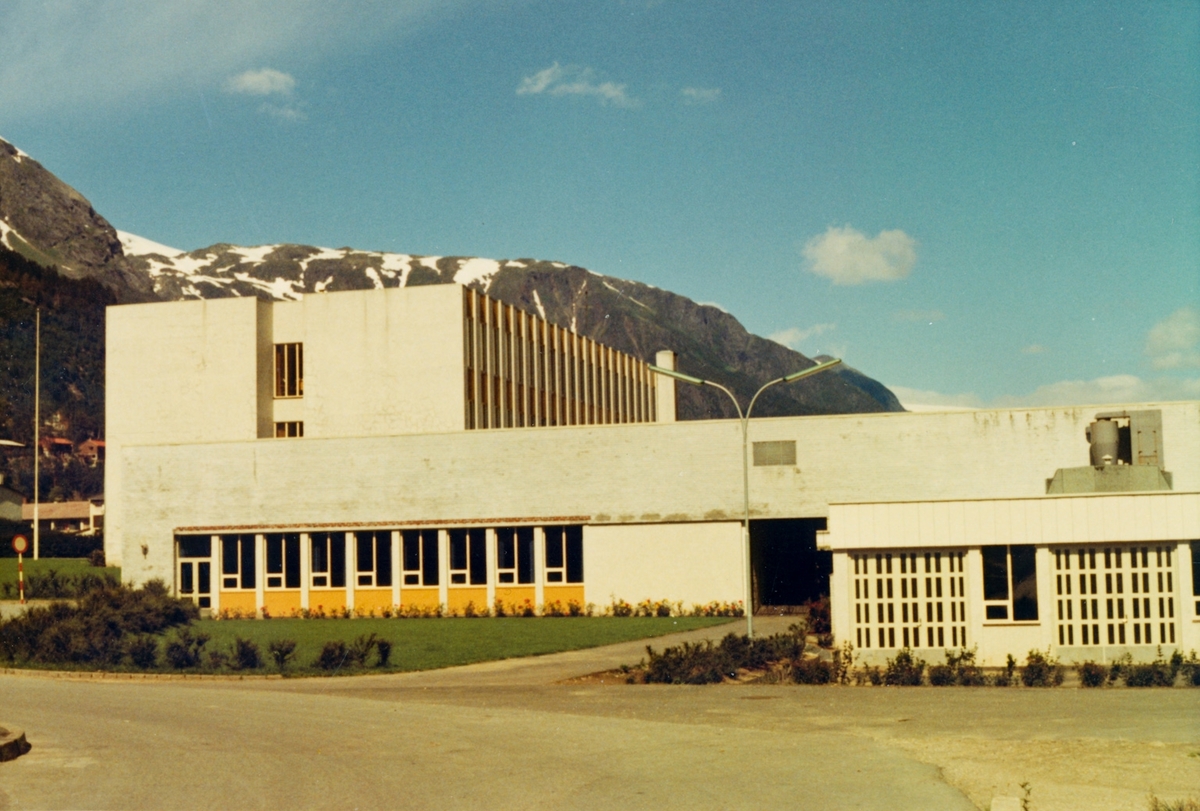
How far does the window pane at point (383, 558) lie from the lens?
146ft

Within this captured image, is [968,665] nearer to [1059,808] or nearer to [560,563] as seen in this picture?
[1059,808]

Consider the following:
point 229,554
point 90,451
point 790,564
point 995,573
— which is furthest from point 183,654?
point 90,451

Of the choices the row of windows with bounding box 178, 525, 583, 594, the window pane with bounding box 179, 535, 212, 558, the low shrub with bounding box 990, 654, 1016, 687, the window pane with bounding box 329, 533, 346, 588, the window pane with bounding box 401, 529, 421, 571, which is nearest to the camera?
the low shrub with bounding box 990, 654, 1016, 687

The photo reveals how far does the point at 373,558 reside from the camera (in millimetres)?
44812

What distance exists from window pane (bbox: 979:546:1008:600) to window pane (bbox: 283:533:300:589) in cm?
2759

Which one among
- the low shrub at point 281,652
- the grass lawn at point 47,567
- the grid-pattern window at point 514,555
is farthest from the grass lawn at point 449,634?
the grass lawn at point 47,567

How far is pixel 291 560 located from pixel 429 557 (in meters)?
5.23

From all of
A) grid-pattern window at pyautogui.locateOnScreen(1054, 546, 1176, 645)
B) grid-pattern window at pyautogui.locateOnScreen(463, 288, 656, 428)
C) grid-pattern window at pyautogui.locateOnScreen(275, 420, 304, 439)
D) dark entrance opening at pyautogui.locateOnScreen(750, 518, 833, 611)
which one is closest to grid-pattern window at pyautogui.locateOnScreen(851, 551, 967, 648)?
grid-pattern window at pyautogui.locateOnScreen(1054, 546, 1176, 645)

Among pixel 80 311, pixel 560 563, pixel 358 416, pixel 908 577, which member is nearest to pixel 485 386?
pixel 358 416

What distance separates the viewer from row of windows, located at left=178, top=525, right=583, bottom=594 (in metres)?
43.5

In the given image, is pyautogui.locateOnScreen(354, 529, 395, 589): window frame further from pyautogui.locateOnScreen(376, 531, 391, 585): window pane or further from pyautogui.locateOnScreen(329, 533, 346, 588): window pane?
pyautogui.locateOnScreen(329, 533, 346, 588): window pane

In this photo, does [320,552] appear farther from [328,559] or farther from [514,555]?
[514,555]

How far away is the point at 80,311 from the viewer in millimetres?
173125

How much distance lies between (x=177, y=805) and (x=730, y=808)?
4.65 metres
